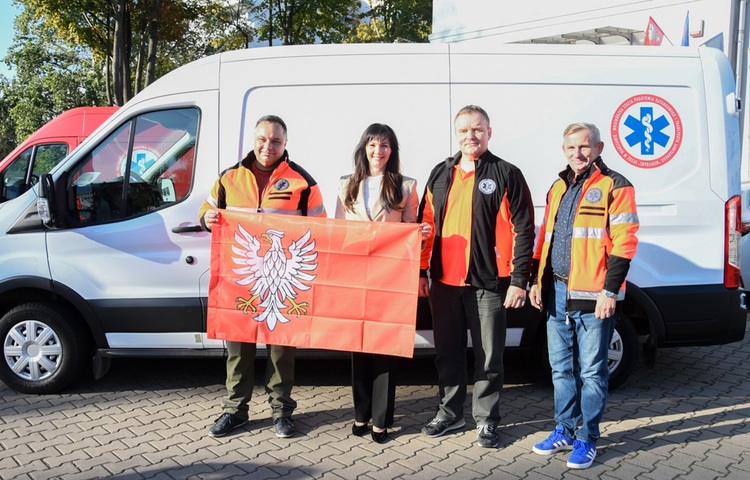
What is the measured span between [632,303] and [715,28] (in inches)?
→ 308

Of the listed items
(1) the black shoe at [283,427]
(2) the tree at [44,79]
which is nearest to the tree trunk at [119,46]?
(1) the black shoe at [283,427]

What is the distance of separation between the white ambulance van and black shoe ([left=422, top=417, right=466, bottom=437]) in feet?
2.13

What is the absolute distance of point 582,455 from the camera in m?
3.82

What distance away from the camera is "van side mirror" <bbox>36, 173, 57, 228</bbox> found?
15.3 feet

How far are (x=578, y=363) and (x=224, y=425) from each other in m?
2.17

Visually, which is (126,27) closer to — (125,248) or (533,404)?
(125,248)

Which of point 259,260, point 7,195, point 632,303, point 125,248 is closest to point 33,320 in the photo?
point 125,248

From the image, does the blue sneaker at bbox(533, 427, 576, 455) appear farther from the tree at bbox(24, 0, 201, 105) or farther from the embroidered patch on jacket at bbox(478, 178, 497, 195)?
the tree at bbox(24, 0, 201, 105)

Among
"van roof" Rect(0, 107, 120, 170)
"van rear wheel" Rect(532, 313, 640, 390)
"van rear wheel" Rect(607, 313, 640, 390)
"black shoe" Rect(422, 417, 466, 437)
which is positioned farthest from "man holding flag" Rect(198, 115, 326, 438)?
"van roof" Rect(0, 107, 120, 170)

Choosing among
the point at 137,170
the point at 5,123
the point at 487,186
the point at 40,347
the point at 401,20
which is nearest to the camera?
the point at 487,186

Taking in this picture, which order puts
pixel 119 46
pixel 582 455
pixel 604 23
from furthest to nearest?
pixel 119 46 < pixel 604 23 < pixel 582 455

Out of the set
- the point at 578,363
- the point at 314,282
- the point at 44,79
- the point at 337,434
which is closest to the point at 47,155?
the point at 314,282

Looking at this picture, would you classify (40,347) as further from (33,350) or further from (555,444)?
(555,444)

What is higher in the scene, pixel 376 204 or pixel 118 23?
pixel 118 23
